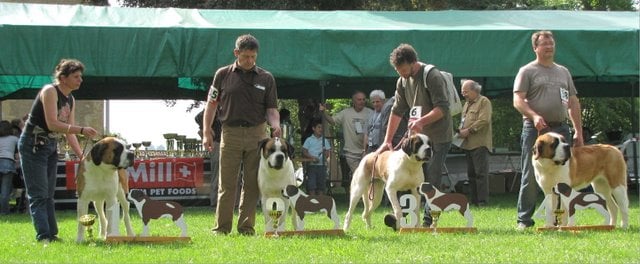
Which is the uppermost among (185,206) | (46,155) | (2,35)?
(2,35)

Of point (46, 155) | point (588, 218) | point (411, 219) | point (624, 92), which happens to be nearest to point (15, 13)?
point (46, 155)

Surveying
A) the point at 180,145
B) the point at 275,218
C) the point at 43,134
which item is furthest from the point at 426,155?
the point at 180,145

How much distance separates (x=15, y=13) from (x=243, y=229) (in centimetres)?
608

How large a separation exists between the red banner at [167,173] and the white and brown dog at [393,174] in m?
5.12

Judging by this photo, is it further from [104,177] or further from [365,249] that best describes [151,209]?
[365,249]

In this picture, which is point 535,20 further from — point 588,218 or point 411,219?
point 411,219

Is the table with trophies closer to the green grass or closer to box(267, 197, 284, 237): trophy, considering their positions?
the green grass

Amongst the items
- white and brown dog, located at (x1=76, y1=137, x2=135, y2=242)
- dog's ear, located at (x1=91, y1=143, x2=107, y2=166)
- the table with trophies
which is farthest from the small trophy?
the table with trophies

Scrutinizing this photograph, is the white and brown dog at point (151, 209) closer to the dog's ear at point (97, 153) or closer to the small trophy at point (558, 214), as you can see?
the dog's ear at point (97, 153)

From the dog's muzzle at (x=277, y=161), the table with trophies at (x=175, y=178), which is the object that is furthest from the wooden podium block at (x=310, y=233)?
the table with trophies at (x=175, y=178)

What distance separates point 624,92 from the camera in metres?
17.0

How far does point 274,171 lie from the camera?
7336mm

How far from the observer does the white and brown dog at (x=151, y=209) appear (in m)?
6.93

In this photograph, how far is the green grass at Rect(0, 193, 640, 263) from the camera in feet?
19.5
